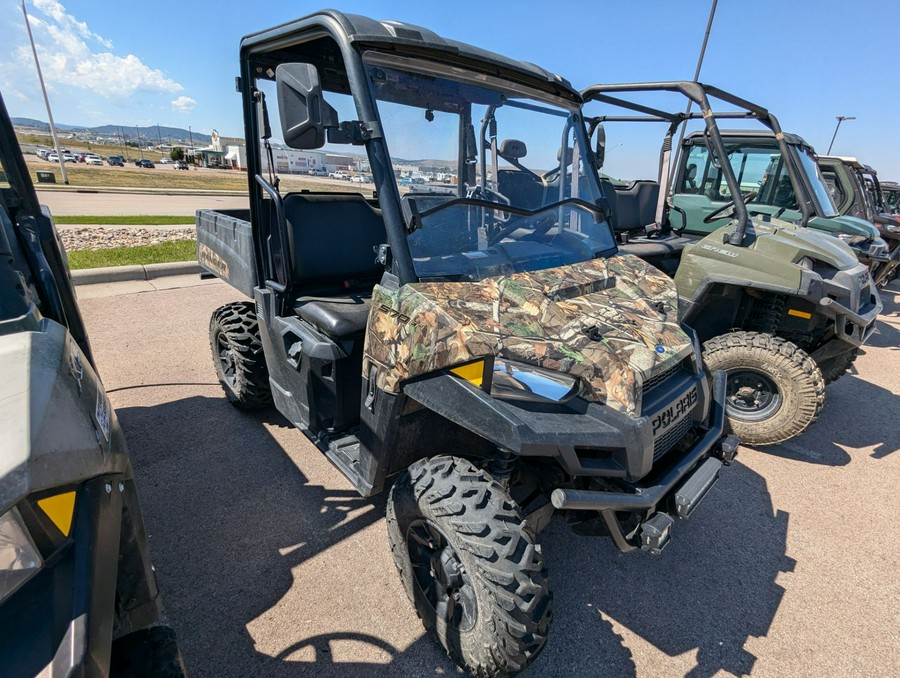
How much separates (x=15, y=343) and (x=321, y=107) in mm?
1264

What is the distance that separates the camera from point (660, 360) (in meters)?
1.95

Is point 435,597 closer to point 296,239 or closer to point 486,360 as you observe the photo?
point 486,360

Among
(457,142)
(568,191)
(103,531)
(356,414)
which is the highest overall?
(457,142)

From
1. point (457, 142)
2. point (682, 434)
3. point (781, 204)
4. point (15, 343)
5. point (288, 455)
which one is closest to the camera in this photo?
point (15, 343)

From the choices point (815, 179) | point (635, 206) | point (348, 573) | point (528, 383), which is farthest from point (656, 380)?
point (815, 179)

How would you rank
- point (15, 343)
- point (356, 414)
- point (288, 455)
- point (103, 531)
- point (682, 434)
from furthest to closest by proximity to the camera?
1. point (288, 455)
2. point (356, 414)
3. point (682, 434)
4. point (15, 343)
5. point (103, 531)

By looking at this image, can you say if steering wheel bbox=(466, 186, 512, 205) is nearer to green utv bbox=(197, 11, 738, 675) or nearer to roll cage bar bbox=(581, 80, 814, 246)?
green utv bbox=(197, 11, 738, 675)

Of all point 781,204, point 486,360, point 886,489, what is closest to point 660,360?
point 486,360

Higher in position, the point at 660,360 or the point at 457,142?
the point at 457,142

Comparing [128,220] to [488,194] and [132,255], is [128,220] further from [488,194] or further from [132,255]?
[488,194]

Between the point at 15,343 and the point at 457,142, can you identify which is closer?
the point at 15,343

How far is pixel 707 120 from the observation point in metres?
4.10

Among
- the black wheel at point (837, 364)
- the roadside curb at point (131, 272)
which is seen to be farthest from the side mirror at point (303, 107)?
the roadside curb at point (131, 272)

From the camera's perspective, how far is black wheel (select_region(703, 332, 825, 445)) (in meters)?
3.56
